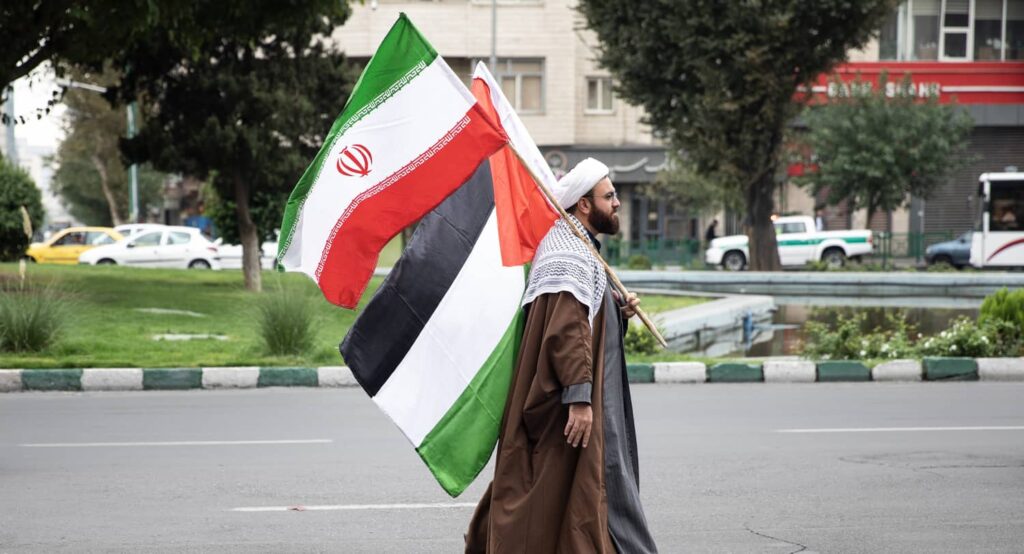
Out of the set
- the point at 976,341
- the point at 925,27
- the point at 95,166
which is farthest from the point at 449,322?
the point at 95,166

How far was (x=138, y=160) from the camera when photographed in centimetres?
2278

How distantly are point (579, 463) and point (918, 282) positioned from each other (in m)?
25.2

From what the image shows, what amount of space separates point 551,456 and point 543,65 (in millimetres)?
45427

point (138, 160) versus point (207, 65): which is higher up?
point (207, 65)

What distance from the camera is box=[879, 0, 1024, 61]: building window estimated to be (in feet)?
158

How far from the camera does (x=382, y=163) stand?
541cm

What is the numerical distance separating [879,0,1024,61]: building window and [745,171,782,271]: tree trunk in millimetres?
17415

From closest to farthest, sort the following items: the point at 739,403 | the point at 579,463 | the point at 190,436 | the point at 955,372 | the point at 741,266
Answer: the point at 579,463 → the point at 190,436 → the point at 739,403 → the point at 955,372 → the point at 741,266

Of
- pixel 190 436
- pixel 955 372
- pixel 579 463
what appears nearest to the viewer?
pixel 579 463

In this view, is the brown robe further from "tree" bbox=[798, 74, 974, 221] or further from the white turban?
"tree" bbox=[798, 74, 974, 221]

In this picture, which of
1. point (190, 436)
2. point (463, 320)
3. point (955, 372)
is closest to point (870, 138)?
point (955, 372)

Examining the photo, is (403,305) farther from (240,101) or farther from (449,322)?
(240,101)

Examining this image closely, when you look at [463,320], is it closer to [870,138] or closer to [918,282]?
[918,282]

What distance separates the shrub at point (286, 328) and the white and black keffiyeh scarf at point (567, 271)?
9713 millimetres
